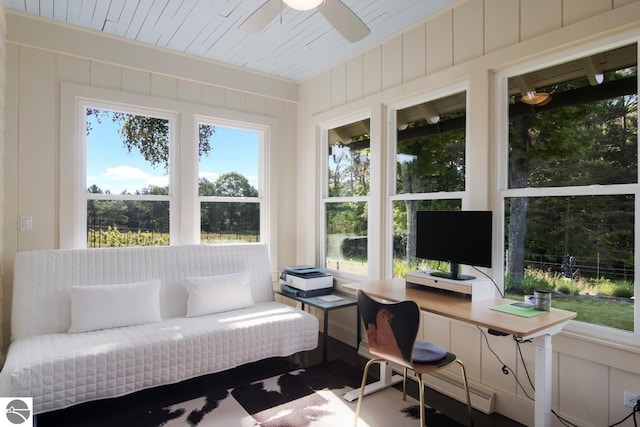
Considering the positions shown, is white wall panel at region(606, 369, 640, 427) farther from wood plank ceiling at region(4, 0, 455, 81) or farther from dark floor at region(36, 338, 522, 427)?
wood plank ceiling at region(4, 0, 455, 81)

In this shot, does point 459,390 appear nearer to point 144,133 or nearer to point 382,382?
point 382,382

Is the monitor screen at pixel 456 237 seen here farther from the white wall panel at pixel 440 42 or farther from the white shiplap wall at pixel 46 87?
the white shiplap wall at pixel 46 87

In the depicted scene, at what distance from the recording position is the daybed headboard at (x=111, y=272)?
2.62 metres

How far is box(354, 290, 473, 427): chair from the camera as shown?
1.90 m

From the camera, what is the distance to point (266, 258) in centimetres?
367

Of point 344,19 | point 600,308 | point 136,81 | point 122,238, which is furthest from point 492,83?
point 122,238

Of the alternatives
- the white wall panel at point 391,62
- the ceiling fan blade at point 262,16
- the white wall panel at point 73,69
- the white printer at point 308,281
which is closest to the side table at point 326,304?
the white printer at point 308,281

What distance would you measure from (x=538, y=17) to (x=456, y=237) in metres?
1.34

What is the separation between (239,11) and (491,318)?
2522 mm

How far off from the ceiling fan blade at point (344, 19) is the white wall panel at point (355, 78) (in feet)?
4.27

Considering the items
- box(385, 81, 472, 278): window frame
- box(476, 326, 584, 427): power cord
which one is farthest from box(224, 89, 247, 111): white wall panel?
box(476, 326, 584, 427): power cord

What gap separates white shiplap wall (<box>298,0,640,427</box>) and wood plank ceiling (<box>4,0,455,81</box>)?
0.19 meters

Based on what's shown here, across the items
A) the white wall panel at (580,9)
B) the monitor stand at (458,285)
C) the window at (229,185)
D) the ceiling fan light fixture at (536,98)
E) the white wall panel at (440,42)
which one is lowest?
the monitor stand at (458,285)

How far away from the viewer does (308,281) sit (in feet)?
11.2
